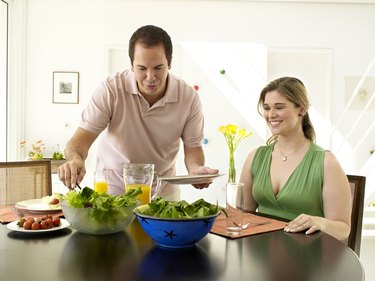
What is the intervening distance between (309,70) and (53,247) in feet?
15.6

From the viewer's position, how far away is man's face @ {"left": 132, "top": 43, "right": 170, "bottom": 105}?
1.97 m

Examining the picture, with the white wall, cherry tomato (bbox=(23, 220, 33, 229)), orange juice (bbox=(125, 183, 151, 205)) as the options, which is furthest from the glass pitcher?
the white wall

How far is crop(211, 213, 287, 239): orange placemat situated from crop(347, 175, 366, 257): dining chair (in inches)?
19.4

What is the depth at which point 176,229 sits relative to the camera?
1209 mm

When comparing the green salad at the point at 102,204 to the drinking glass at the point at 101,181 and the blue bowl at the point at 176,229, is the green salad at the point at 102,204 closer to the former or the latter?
the blue bowl at the point at 176,229

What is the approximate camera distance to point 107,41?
17.4ft

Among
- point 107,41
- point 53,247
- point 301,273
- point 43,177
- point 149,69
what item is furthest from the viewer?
point 107,41

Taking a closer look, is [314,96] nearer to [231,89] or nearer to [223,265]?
[231,89]

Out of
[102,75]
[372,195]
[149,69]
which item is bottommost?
[372,195]

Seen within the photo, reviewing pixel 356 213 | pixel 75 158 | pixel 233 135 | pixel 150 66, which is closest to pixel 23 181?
pixel 75 158

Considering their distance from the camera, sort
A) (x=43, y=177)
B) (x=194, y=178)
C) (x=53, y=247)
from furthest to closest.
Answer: (x=43, y=177)
(x=194, y=178)
(x=53, y=247)

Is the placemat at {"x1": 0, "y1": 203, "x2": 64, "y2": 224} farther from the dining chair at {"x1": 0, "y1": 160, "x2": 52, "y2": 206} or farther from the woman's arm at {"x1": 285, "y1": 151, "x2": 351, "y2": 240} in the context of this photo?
the woman's arm at {"x1": 285, "y1": 151, "x2": 351, "y2": 240}

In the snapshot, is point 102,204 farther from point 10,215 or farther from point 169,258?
point 10,215

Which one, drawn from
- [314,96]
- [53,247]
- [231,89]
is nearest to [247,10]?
[231,89]
